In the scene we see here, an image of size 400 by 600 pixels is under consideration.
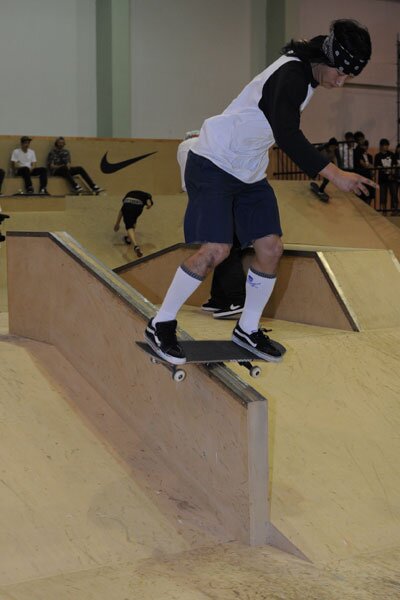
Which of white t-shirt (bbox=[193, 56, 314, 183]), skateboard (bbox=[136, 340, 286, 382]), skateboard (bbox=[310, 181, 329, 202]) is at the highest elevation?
white t-shirt (bbox=[193, 56, 314, 183])

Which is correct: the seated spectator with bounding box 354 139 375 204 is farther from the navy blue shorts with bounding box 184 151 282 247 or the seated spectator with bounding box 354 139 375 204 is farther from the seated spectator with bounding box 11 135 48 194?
the navy blue shorts with bounding box 184 151 282 247

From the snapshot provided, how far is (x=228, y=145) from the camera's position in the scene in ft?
Answer: 12.7

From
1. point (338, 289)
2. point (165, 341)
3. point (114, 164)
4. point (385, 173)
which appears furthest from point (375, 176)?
point (165, 341)

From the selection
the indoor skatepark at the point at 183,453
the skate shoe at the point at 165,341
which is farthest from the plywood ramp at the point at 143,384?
the skate shoe at the point at 165,341

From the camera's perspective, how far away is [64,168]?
15.7m

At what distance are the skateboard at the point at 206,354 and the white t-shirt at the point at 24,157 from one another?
12152 millimetres

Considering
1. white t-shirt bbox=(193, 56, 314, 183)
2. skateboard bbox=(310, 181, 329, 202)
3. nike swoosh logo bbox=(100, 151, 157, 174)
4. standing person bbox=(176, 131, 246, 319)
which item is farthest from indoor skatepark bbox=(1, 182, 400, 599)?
nike swoosh logo bbox=(100, 151, 157, 174)

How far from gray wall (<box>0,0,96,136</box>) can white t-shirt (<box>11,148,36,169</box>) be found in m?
1.18

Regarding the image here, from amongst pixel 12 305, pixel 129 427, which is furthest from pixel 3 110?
pixel 129 427

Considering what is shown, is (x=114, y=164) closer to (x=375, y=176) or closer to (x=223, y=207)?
(x=375, y=176)

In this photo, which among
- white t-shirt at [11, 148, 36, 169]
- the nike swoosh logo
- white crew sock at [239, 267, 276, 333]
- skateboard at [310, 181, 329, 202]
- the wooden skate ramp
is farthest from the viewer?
the nike swoosh logo

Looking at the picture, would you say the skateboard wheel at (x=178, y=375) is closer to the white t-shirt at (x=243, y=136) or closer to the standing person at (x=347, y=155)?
the white t-shirt at (x=243, y=136)

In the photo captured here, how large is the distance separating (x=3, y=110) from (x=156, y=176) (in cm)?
352

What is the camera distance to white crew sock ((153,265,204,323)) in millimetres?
3840
